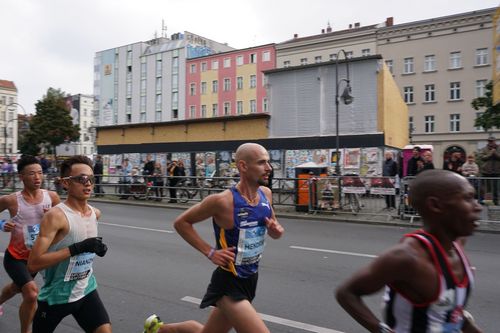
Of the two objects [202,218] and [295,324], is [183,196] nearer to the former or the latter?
[295,324]

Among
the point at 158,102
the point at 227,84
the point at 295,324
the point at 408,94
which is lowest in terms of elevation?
the point at 295,324

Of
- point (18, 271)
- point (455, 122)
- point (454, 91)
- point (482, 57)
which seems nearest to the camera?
point (18, 271)

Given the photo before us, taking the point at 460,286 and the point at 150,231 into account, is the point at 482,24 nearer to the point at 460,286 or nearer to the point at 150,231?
the point at 150,231

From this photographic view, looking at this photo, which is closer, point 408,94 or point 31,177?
point 31,177

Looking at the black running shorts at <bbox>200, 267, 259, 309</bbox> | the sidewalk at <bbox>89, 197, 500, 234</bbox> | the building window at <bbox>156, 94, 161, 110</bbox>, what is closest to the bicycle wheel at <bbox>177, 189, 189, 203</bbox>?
the sidewalk at <bbox>89, 197, 500, 234</bbox>

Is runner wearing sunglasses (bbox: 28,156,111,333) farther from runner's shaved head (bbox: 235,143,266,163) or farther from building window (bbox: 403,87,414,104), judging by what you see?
building window (bbox: 403,87,414,104)

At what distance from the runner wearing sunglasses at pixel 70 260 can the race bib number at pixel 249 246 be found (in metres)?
0.95

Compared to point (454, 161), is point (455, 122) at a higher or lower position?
higher

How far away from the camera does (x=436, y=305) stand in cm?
174

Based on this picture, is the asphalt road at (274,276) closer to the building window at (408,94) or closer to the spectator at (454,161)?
the spectator at (454,161)

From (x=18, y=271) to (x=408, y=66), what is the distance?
51.7 meters

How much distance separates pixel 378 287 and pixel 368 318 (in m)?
0.14

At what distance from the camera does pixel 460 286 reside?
5.81ft

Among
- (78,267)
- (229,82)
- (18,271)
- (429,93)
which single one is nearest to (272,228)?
(78,267)
